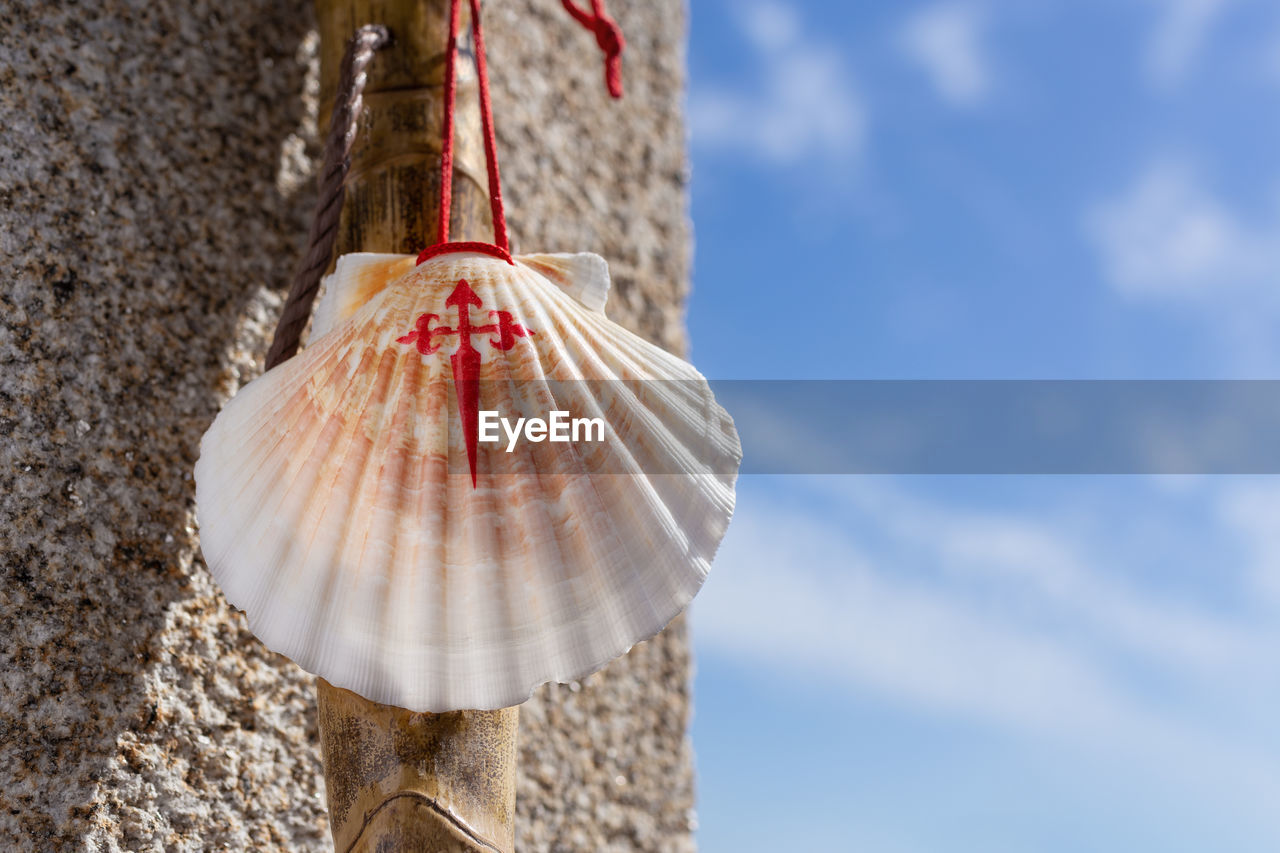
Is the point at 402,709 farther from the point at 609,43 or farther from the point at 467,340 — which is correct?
the point at 609,43

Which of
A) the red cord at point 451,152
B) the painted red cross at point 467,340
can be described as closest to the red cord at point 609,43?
the red cord at point 451,152

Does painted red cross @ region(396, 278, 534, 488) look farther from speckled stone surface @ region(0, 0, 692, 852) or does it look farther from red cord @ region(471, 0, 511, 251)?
speckled stone surface @ region(0, 0, 692, 852)

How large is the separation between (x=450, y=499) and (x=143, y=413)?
316mm

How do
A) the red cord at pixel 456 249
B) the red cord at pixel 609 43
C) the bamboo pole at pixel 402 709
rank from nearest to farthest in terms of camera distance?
the bamboo pole at pixel 402 709, the red cord at pixel 456 249, the red cord at pixel 609 43

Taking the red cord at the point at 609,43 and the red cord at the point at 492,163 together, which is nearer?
the red cord at the point at 492,163

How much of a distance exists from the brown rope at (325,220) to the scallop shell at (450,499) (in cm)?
6

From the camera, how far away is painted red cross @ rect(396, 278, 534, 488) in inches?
25.8

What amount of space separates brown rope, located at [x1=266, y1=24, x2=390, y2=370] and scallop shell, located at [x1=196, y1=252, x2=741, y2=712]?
0.06 meters

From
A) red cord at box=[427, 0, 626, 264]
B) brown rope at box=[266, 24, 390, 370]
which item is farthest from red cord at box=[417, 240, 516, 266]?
brown rope at box=[266, 24, 390, 370]

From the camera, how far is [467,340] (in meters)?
0.67

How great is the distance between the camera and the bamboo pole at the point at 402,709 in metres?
0.61

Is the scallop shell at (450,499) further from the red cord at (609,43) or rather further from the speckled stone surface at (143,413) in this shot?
the red cord at (609,43)

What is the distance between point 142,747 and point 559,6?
109 cm

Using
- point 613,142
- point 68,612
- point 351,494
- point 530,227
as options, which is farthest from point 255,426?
point 613,142
